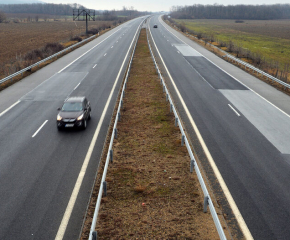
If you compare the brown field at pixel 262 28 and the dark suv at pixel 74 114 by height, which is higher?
the brown field at pixel 262 28

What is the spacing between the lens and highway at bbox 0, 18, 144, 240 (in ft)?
26.8

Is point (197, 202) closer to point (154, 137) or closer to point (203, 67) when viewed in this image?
point (154, 137)

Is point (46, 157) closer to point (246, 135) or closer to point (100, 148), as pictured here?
point (100, 148)

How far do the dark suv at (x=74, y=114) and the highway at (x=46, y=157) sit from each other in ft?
1.39

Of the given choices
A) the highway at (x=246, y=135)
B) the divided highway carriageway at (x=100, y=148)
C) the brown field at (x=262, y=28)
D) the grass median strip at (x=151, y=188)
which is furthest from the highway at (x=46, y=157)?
the brown field at (x=262, y=28)

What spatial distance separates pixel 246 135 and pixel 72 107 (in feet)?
30.3

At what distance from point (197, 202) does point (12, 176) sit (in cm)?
673

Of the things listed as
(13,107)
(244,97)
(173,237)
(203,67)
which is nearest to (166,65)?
(203,67)

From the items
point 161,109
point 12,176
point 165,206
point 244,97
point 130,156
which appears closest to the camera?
point 165,206

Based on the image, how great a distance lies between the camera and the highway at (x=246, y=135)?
867cm

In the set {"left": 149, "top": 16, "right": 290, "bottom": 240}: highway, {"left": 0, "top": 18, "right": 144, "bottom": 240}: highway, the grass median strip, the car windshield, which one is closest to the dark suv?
the car windshield

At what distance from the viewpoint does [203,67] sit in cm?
3177

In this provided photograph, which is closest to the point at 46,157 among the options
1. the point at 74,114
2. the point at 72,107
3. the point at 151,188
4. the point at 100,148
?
the point at 100,148

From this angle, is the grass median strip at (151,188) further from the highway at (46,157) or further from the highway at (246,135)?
the highway at (246,135)
